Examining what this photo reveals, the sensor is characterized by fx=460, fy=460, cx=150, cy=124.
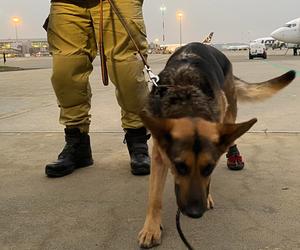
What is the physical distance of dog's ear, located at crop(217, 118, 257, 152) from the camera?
7.68 ft

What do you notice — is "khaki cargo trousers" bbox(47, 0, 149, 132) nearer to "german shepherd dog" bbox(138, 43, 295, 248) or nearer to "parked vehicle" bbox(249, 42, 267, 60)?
"german shepherd dog" bbox(138, 43, 295, 248)

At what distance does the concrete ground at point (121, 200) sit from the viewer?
279cm

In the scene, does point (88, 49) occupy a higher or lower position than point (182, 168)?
higher

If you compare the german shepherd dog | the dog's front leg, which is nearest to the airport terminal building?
the german shepherd dog

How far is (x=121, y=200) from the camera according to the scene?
344cm

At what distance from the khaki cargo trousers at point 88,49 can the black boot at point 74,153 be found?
32cm

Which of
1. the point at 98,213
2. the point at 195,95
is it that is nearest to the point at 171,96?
the point at 195,95

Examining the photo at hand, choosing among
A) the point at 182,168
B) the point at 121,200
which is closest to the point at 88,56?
the point at 121,200

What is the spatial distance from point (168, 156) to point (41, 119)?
492 cm

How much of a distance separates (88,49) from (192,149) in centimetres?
218

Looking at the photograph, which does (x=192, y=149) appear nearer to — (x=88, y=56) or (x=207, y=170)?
(x=207, y=170)

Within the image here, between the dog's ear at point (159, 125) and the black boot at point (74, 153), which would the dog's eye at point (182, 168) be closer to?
the dog's ear at point (159, 125)

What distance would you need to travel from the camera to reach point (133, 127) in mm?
4254

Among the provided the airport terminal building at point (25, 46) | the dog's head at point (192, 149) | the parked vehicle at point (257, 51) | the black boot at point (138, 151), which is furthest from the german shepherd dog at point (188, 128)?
the airport terminal building at point (25, 46)
